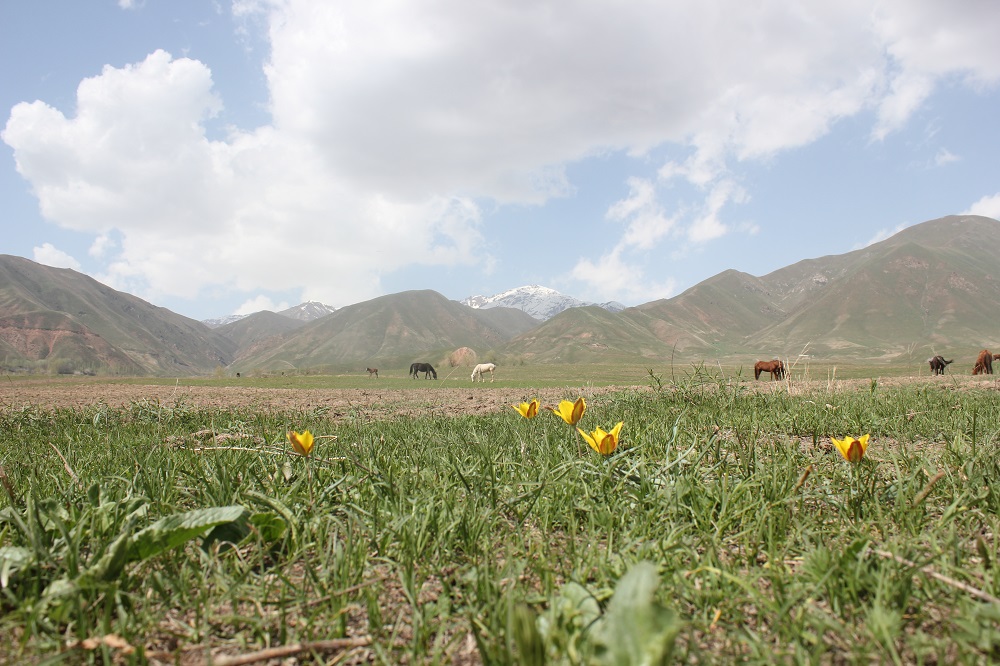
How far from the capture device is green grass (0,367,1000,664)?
49.9 inches

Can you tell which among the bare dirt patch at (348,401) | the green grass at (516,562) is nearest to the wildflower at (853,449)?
the green grass at (516,562)

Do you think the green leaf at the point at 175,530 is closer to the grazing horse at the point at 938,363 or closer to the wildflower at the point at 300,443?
the wildflower at the point at 300,443

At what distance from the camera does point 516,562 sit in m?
1.69

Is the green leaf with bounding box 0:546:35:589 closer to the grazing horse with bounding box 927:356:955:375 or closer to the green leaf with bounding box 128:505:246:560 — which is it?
the green leaf with bounding box 128:505:246:560

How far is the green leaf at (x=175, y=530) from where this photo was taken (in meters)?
1.64

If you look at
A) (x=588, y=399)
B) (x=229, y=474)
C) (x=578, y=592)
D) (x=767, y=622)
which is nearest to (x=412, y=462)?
(x=229, y=474)

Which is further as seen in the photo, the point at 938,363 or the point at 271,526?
the point at 938,363

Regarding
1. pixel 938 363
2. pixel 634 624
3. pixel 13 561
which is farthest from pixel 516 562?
pixel 938 363

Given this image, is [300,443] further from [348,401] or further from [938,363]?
[938,363]

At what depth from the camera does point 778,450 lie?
10.1 feet

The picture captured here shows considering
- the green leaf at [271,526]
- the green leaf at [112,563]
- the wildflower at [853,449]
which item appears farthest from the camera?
the wildflower at [853,449]

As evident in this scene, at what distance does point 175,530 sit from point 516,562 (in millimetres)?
1131

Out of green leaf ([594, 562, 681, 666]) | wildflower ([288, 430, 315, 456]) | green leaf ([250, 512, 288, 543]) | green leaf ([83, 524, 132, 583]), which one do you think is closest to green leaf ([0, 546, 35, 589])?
green leaf ([83, 524, 132, 583])

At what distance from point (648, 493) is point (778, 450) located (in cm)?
118
